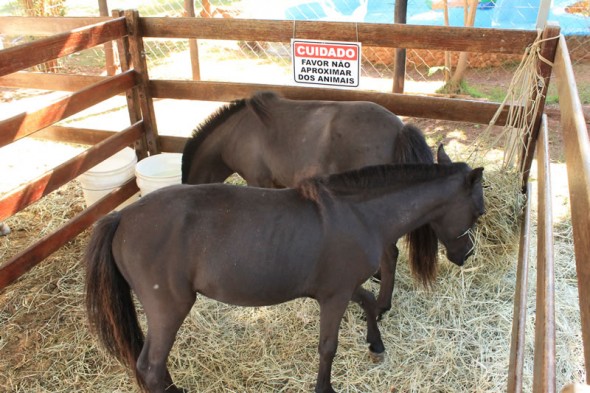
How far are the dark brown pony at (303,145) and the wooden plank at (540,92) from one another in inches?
43.3

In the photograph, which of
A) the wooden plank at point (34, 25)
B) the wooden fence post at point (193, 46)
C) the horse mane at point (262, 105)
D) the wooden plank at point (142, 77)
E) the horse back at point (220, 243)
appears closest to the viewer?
the horse back at point (220, 243)

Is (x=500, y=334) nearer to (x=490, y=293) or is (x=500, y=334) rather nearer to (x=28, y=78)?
(x=490, y=293)

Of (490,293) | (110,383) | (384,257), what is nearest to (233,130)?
(384,257)

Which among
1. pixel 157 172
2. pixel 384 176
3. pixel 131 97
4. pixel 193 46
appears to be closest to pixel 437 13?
pixel 193 46

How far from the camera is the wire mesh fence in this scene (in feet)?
26.0

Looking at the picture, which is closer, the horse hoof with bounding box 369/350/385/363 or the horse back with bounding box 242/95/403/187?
the horse hoof with bounding box 369/350/385/363

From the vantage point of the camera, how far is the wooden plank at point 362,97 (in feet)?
13.2

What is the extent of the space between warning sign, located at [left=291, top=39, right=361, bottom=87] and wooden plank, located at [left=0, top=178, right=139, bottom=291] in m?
1.83

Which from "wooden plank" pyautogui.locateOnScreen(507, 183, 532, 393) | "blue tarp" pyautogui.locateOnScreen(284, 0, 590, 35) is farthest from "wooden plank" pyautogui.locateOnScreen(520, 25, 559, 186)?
"blue tarp" pyautogui.locateOnScreen(284, 0, 590, 35)

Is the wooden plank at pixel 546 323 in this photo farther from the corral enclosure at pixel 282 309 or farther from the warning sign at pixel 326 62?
the warning sign at pixel 326 62

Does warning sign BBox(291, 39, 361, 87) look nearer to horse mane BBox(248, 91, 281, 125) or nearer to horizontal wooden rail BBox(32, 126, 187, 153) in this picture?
horse mane BBox(248, 91, 281, 125)

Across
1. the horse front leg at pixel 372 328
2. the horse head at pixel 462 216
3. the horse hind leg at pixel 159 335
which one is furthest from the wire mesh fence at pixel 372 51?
the horse hind leg at pixel 159 335

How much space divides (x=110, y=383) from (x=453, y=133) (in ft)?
15.5

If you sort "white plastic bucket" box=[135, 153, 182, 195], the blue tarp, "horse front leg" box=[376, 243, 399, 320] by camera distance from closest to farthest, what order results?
"horse front leg" box=[376, 243, 399, 320] < "white plastic bucket" box=[135, 153, 182, 195] < the blue tarp
